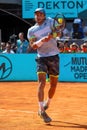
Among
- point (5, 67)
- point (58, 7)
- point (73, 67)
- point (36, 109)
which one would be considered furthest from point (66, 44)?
point (36, 109)

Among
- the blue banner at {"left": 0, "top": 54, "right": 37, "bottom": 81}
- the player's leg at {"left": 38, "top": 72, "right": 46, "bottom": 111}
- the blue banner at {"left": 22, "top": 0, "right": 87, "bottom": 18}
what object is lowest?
the blue banner at {"left": 0, "top": 54, "right": 37, "bottom": 81}

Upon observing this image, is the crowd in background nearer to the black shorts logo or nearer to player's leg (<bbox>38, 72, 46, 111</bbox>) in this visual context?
the black shorts logo

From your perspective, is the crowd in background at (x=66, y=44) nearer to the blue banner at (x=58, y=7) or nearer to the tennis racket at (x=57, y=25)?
the blue banner at (x=58, y=7)

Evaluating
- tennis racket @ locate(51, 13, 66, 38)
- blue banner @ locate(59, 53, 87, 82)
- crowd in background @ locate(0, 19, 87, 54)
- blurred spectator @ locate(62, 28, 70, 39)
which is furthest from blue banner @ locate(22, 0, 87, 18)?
tennis racket @ locate(51, 13, 66, 38)

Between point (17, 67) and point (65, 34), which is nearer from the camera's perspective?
point (17, 67)

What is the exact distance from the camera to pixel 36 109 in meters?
9.33

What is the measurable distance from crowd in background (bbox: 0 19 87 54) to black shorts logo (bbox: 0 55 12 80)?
2.09ft

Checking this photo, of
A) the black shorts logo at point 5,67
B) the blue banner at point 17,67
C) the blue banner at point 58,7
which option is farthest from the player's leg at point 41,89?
the blue banner at point 58,7

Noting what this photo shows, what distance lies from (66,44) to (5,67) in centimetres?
235

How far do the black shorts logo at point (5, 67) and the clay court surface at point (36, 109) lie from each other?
2457 mm

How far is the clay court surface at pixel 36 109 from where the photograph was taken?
24.9 feet

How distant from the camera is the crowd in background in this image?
16359 mm

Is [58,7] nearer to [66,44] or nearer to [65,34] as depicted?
[65,34]

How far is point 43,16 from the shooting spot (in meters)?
7.98
